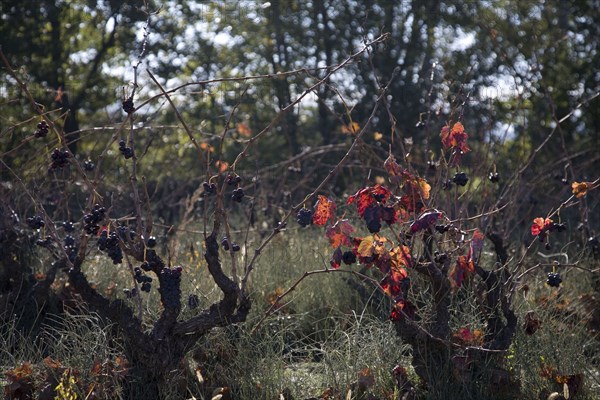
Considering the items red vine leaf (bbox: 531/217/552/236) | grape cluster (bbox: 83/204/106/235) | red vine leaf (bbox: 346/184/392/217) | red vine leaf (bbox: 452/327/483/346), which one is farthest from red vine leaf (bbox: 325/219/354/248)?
grape cluster (bbox: 83/204/106/235)

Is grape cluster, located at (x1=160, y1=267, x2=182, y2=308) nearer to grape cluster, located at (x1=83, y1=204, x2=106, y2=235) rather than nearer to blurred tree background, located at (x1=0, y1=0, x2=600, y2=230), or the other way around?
grape cluster, located at (x1=83, y1=204, x2=106, y2=235)

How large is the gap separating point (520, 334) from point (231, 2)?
8.04m

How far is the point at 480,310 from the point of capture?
4117 mm

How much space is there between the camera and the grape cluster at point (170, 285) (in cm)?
348

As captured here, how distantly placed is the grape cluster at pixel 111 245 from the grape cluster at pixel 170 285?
19 cm

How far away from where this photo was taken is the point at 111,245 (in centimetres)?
349

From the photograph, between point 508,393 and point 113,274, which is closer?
point 508,393

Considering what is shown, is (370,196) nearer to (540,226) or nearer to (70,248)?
(540,226)

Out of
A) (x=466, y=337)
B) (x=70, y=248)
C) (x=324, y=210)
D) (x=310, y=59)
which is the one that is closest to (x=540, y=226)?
(x=466, y=337)

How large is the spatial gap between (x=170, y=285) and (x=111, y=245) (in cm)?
27

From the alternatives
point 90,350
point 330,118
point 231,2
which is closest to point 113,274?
point 90,350

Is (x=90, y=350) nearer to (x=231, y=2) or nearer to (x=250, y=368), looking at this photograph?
(x=250, y=368)

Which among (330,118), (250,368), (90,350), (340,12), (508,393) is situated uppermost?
(340,12)

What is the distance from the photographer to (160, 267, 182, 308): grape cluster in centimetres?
348
